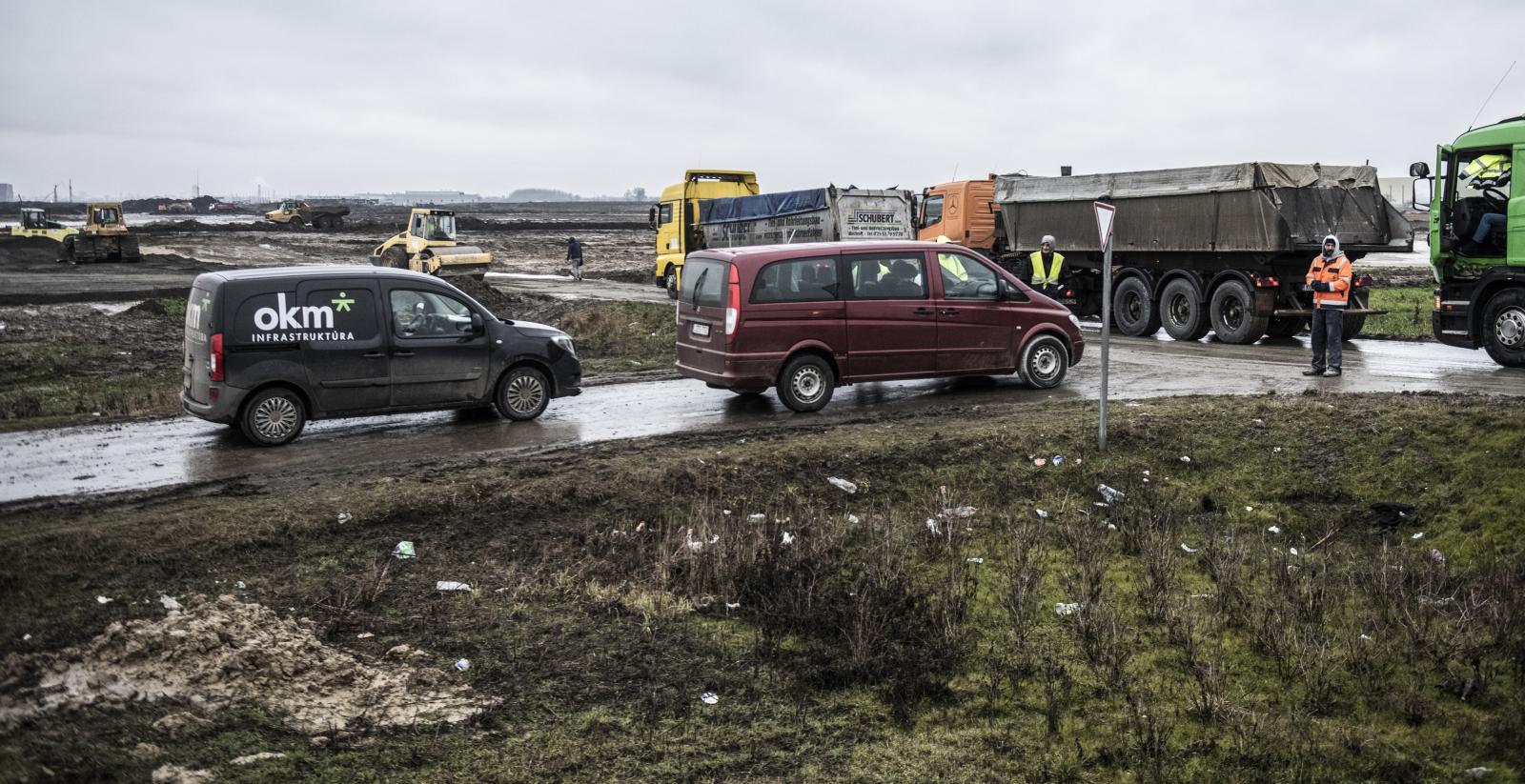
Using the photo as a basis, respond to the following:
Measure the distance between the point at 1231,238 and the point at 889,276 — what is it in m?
8.61

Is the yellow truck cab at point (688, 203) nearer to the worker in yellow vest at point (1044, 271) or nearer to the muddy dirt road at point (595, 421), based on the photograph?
the worker in yellow vest at point (1044, 271)

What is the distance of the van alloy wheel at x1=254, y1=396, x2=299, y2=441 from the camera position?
37.6ft

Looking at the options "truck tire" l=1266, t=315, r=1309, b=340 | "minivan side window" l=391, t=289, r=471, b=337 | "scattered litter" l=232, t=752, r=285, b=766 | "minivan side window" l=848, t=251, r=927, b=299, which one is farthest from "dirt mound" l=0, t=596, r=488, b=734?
"truck tire" l=1266, t=315, r=1309, b=340

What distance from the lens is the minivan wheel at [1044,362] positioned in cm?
1455

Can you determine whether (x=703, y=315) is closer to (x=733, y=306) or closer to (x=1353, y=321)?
(x=733, y=306)

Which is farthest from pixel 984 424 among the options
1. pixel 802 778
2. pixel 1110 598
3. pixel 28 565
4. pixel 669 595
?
pixel 28 565

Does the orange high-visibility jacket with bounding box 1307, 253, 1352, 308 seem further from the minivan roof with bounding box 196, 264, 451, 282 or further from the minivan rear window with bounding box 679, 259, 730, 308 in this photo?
the minivan roof with bounding box 196, 264, 451, 282

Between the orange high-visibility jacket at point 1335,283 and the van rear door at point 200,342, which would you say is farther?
the orange high-visibility jacket at point 1335,283

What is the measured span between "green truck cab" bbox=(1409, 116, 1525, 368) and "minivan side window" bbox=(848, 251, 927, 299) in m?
7.83

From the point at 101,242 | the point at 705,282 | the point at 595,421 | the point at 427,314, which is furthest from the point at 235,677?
the point at 101,242

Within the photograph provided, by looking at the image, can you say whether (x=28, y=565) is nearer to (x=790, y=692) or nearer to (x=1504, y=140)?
(x=790, y=692)

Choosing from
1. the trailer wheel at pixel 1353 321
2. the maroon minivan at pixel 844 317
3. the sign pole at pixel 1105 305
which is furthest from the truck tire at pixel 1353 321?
the sign pole at pixel 1105 305

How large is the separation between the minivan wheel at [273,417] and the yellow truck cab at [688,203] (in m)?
21.0

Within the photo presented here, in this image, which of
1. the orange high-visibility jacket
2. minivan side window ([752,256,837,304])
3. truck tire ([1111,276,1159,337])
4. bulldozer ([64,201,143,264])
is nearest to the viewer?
minivan side window ([752,256,837,304])
